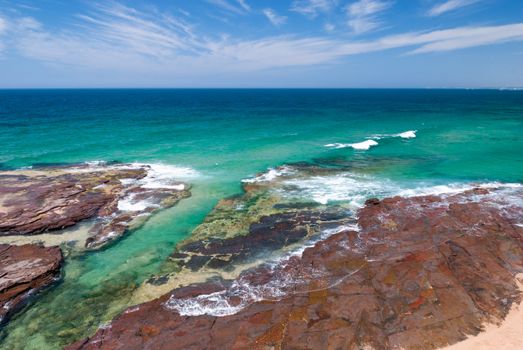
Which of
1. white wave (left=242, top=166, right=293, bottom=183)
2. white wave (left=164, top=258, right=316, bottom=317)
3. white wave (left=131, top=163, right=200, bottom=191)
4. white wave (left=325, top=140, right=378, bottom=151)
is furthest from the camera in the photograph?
white wave (left=325, top=140, right=378, bottom=151)

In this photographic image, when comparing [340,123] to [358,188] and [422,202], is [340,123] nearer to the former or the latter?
[358,188]

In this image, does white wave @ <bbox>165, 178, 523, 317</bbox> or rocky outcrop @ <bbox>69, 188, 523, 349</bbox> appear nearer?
rocky outcrop @ <bbox>69, 188, 523, 349</bbox>

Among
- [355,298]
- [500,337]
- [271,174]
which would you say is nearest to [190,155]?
[271,174]

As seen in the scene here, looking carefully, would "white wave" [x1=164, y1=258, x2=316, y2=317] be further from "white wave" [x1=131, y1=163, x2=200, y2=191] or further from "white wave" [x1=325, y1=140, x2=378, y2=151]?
"white wave" [x1=325, y1=140, x2=378, y2=151]

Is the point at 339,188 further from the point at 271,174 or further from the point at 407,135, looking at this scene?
the point at 407,135

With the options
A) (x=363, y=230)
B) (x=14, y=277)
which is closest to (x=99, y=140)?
(x=14, y=277)

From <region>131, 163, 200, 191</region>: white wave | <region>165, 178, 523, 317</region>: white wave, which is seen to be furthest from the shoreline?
<region>131, 163, 200, 191</region>: white wave
